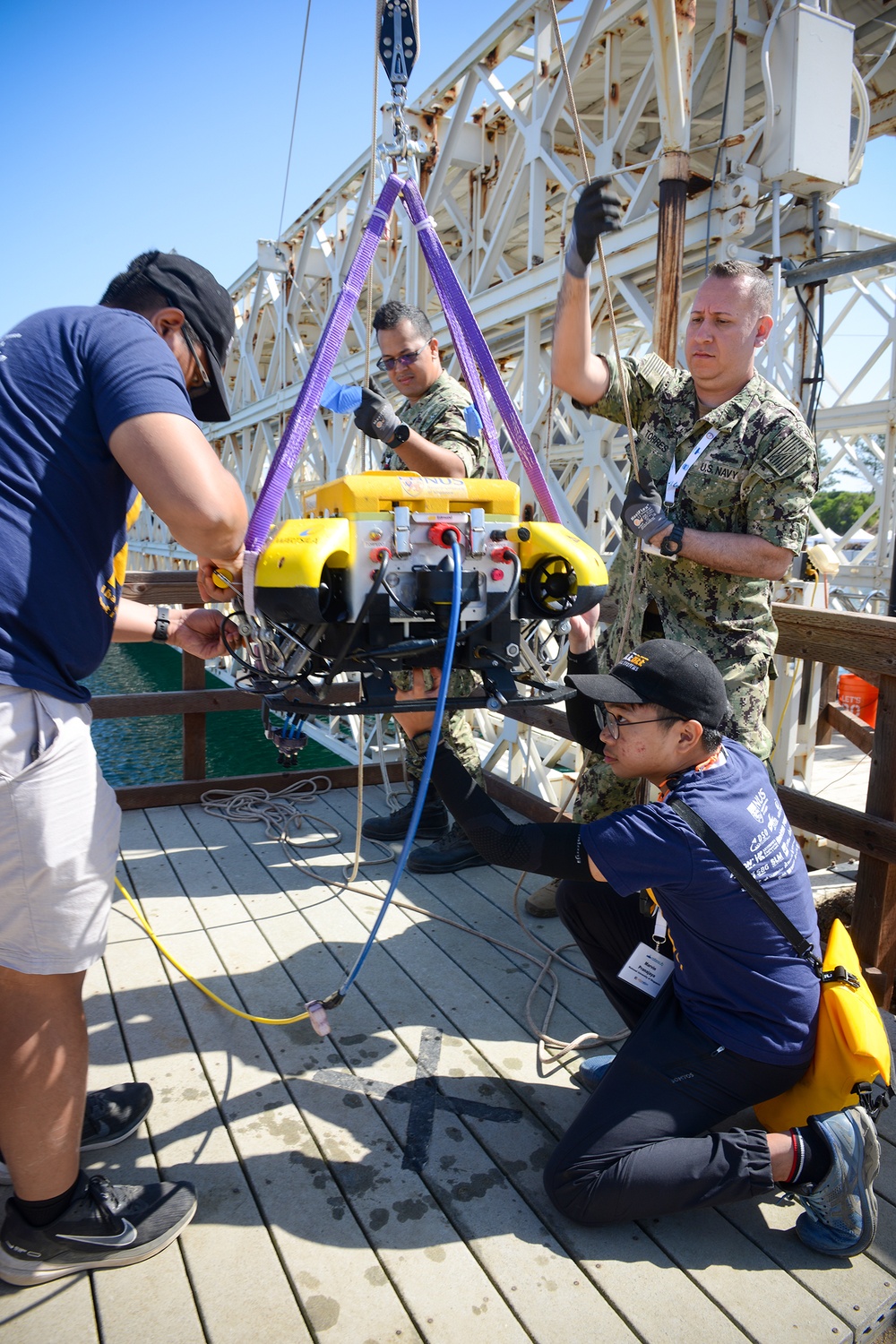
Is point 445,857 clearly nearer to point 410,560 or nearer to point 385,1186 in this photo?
point 385,1186

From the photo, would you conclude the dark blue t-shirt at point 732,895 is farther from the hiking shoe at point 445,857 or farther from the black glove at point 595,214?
the hiking shoe at point 445,857

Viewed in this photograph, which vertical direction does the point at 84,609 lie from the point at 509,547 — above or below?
below

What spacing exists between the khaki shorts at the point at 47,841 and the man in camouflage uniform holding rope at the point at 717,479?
1.17 metres

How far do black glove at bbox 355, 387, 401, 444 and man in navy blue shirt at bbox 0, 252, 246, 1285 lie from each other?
89 centimetres

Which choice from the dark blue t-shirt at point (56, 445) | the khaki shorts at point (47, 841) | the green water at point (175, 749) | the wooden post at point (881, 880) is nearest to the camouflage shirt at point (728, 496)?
the wooden post at point (881, 880)

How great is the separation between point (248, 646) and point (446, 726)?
1.50 metres

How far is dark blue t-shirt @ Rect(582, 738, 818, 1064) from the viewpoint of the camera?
163 cm

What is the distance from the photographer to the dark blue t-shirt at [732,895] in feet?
5.36

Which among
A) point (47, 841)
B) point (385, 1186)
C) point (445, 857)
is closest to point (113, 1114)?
point (385, 1186)

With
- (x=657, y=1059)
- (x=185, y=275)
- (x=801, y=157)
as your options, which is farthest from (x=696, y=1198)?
(x=801, y=157)

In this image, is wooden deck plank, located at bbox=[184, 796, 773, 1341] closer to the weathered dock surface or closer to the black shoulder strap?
the weathered dock surface

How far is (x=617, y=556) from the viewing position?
277 centimetres

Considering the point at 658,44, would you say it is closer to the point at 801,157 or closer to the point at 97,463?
the point at 801,157

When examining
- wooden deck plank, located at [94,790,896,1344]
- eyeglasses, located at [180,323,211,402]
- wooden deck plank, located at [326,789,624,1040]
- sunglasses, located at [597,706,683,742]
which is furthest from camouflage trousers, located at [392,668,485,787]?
eyeglasses, located at [180,323,211,402]
